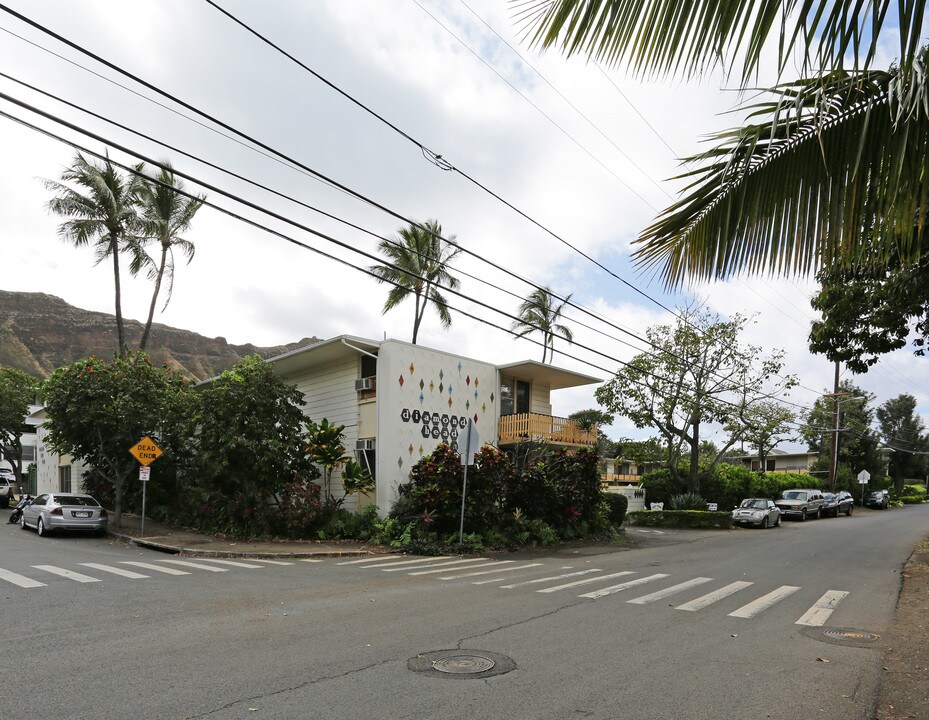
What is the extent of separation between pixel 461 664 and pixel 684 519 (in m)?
26.3

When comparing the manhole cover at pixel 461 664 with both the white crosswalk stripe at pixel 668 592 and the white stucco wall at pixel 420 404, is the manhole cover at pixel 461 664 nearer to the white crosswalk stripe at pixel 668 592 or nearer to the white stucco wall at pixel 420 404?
the white crosswalk stripe at pixel 668 592

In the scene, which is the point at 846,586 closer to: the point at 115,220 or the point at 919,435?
the point at 115,220

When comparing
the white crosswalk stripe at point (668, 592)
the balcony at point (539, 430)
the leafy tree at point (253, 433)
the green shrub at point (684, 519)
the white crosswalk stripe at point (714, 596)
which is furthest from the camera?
the green shrub at point (684, 519)

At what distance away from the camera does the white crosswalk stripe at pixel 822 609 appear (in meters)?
9.01

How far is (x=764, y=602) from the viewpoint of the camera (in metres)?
10.5

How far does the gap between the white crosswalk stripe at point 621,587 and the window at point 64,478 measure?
34.7m

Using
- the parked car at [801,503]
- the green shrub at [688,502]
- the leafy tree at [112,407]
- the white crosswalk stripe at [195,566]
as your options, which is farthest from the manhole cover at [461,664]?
the parked car at [801,503]

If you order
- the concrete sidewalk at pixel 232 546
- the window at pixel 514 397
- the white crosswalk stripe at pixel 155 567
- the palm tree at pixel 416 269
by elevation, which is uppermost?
the palm tree at pixel 416 269

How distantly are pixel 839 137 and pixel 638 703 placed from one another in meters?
4.44

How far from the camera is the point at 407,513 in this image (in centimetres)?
1961

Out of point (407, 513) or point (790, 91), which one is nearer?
point (790, 91)

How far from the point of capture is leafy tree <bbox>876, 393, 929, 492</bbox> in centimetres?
7819

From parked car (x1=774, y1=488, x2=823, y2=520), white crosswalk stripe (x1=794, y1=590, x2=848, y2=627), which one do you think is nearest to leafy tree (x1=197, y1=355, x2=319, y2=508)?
white crosswalk stripe (x1=794, y1=590, x2=848, y2=627)

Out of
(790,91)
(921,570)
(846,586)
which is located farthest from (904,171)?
(921,570)
